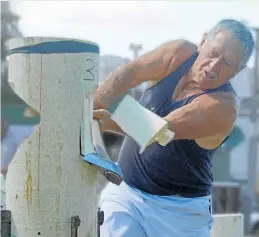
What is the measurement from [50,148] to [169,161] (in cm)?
57

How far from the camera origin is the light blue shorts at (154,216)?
2.43 metres

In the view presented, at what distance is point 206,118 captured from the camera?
231 centimetres

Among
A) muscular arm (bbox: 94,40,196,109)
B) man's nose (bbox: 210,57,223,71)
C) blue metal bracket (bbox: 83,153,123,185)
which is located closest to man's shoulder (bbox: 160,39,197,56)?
muscular arm (bbox: 94,40,196,109)

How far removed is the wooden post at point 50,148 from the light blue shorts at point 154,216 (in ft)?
1.30

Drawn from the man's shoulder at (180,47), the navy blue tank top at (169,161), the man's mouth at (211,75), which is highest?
the man's shoulder at (180,47)

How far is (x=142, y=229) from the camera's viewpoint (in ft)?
8.04

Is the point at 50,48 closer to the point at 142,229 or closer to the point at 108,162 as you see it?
the point at 108,162

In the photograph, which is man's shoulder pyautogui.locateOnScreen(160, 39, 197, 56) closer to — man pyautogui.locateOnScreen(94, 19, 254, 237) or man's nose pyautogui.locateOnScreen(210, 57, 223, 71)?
man pyautogui.locateOnScreen(94, 19, 254, 237)

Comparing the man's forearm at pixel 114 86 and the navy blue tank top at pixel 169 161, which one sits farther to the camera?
the navy blue tank top at pixel 169 161

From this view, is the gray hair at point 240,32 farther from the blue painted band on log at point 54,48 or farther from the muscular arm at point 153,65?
the blue painted band on log at point 54,48

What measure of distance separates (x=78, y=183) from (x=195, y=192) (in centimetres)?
61

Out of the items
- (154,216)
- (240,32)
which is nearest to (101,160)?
(154,216)

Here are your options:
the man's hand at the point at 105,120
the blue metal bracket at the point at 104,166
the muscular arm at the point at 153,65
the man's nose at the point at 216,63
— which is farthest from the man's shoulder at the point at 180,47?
the blue metal bracket at the point at 104,166

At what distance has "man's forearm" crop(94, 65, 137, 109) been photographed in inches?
89.9
